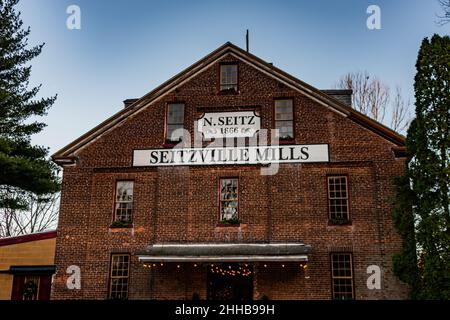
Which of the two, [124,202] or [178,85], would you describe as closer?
[124,202]

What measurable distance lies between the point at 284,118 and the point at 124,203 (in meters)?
7.11

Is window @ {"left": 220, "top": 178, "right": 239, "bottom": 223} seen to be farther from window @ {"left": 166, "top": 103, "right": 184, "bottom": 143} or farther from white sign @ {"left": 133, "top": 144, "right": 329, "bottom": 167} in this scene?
window @ {"left": 166, "top": 103, "right": 184, "bottom": 143}

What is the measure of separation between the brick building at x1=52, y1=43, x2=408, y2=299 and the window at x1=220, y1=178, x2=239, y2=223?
41 mm

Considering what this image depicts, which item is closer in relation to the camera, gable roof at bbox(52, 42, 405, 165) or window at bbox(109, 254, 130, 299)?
window at bbox(109, 254, 130, 299)

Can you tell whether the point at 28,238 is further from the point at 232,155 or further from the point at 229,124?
the point at 229,124

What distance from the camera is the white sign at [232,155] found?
60.9 feet

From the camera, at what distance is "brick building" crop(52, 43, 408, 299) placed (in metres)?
17.4

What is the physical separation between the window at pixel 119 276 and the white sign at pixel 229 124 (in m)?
5.70

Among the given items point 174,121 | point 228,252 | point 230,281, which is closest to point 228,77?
point 174,121

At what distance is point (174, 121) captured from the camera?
774 inches

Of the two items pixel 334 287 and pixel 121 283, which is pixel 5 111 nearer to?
pixel 121 283

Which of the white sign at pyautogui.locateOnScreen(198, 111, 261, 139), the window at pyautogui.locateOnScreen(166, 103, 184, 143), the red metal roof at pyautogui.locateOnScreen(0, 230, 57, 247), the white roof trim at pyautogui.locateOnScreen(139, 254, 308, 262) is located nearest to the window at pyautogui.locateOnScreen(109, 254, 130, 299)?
the white roof trim at pyautogui.locateOnScreen(139, 254, 308, 262)

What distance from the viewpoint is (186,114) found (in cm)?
1961
